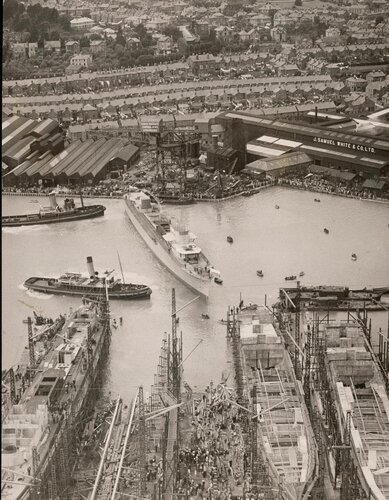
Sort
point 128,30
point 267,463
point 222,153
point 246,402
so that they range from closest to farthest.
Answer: point 267,463
point 246,402
point 222,153
point 128,30

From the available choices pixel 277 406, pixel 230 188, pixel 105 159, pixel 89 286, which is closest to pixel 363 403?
pixel 277 406

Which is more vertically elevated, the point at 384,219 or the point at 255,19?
the point at 255,19

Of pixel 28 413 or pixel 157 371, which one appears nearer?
pixel 28 413

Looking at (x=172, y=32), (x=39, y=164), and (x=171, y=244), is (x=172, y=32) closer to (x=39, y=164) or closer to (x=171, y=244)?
(x=39, y=164)

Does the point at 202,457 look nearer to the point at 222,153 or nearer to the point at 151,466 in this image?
the point at 151,466

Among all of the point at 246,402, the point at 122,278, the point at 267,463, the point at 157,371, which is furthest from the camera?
the point at 122,278

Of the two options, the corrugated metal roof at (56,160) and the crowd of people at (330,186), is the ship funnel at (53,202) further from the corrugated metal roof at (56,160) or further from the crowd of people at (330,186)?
the crowd of people at (330,186)

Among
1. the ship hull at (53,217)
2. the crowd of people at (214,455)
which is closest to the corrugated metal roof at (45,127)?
the ship hull at (53,217)

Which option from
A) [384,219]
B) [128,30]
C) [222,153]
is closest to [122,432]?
[384,219]
